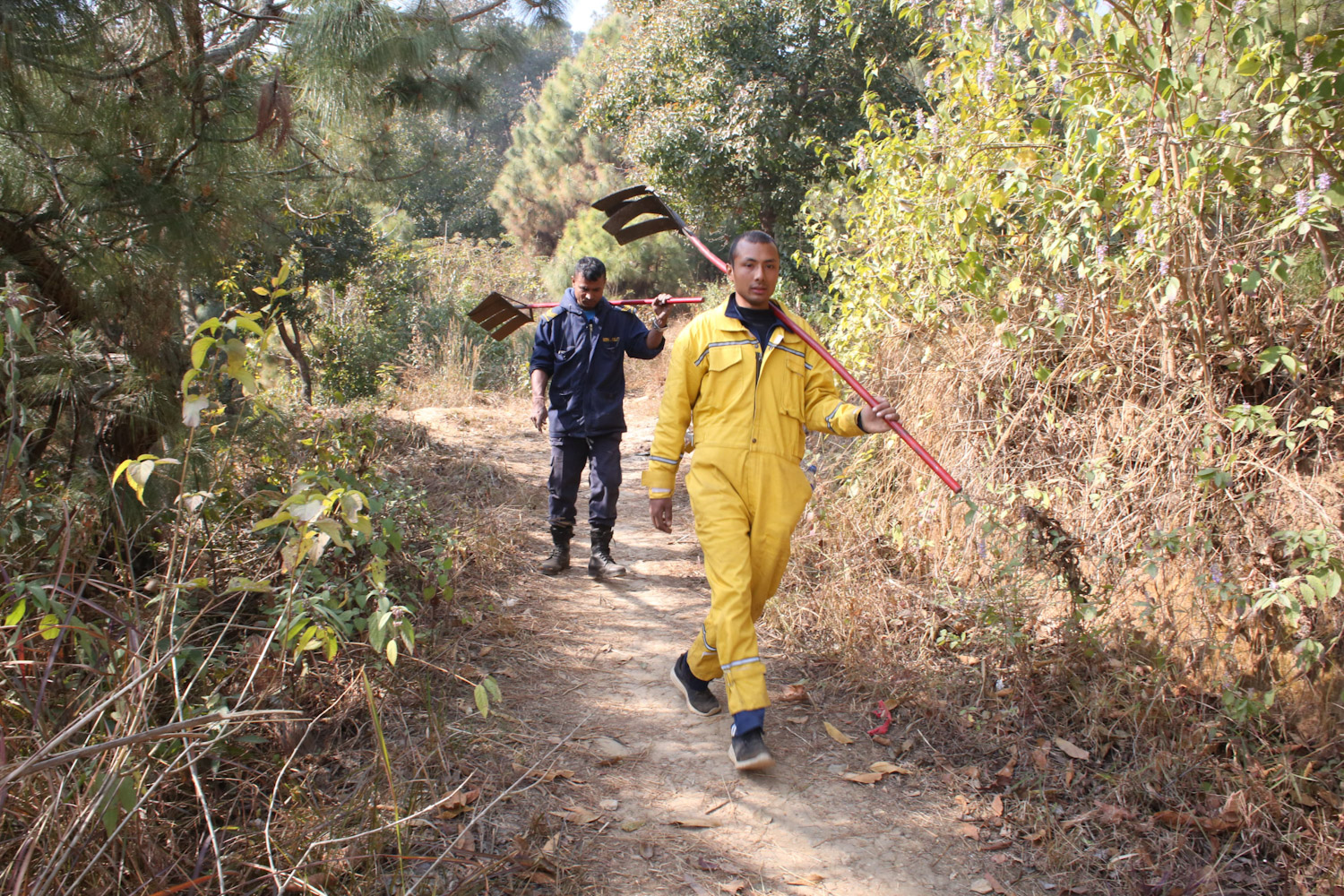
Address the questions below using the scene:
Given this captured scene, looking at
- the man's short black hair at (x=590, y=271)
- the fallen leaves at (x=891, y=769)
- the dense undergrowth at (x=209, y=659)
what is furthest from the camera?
the man's short black hair at (x=590, y=271)

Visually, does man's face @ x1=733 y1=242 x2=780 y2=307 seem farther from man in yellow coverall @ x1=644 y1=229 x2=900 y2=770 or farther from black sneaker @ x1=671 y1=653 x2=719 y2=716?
black sneaker @ x1=671 y1=653 x2=719 y2=716

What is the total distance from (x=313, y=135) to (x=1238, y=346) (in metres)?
4.41

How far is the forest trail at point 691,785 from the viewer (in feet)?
8.32

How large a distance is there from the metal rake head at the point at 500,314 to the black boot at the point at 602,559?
1.46m

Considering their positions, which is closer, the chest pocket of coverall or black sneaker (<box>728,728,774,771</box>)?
black sneaker (<box>728,728,774,771</box>)

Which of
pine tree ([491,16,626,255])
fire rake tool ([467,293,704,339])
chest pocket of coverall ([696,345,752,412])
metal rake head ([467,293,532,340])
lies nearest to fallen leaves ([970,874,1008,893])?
chest pocket of coverall ([696,345,752,412])

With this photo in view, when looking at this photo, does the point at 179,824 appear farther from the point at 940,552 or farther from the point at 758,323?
the point at 940,552

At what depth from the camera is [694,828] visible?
2721 millimetres

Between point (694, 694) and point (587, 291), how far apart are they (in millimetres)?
2390

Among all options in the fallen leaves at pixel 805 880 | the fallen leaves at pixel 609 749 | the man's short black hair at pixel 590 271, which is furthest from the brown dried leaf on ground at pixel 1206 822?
the man's short black hair at pixel 590 271

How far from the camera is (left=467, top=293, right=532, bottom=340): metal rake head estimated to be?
550cm

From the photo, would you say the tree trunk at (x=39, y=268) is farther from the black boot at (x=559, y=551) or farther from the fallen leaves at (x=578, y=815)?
the fallen leaves at (x=578, y=815)

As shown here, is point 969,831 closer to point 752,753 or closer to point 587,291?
point 752,753

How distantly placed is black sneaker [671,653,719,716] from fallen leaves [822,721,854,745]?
44 cm
